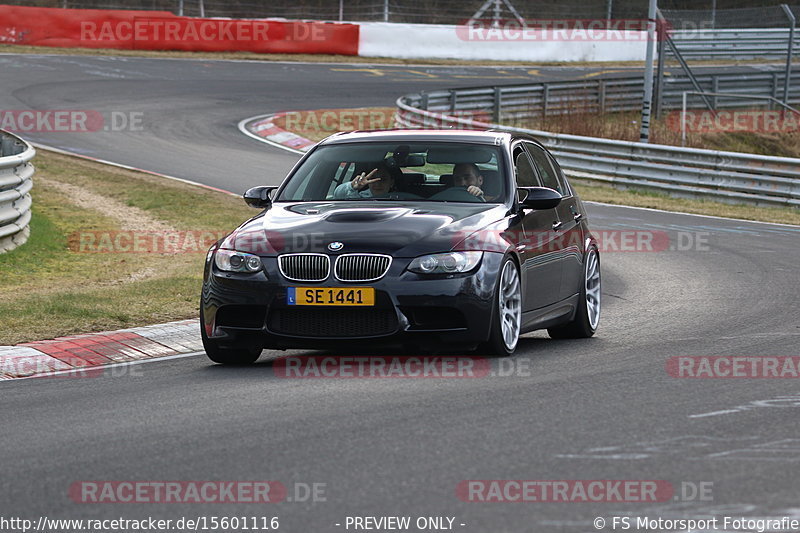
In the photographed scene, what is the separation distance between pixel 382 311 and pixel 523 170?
7.64ft

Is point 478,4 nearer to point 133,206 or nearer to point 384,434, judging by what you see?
point 133,206

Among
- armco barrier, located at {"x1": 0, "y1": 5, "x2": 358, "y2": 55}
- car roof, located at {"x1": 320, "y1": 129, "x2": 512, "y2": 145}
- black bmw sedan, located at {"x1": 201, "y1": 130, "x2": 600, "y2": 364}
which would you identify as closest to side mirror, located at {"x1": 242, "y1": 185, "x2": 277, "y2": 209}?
black bmw sedan, located at {"x1": 201, "y1": 130, "x2": 600, "y2": 364}

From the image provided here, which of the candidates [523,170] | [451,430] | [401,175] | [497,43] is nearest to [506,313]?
[401,175]

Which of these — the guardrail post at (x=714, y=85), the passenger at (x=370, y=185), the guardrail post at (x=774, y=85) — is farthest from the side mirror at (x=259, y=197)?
the guardrail post at (x=774, y=85)

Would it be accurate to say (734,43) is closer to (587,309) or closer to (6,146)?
(6,146)

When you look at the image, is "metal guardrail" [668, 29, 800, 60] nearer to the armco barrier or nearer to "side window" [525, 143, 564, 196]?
the armco barrier

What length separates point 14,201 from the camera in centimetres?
1577

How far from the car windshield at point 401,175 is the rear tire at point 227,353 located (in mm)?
1329

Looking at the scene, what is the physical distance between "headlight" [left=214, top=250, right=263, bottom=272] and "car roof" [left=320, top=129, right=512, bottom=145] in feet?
5.87

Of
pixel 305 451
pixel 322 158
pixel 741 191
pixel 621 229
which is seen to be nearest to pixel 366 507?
pixel 305 451

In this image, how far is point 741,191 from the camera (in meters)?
25.1

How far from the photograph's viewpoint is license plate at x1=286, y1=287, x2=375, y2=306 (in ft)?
27.9

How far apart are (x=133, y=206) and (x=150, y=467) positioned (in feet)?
49.9

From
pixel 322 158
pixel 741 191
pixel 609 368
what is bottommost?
pixel 741 191
